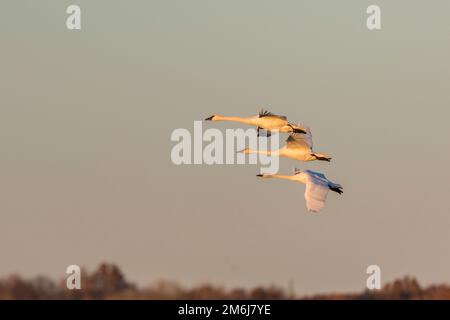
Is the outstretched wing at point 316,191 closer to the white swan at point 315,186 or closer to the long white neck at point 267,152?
the white swan at point 315,186

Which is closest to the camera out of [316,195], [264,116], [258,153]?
[316,195]

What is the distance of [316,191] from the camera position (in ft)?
270

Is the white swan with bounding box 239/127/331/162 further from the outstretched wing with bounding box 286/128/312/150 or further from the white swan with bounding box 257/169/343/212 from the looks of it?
the white swan with bounding box 257/169/343/212

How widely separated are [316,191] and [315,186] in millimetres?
895

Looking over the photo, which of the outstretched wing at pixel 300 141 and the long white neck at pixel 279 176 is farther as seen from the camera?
the outstretched wing at pixel 300 141

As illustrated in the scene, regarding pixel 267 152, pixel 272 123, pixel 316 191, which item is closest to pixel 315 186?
pixel 316 191

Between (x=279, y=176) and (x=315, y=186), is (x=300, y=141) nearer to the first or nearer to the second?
(x=279, y=176)

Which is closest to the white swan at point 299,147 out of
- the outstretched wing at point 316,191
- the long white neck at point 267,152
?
the long white neck at point 267,152

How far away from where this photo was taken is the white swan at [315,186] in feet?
264

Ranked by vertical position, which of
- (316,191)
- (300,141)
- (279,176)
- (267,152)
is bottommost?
(316,191)
